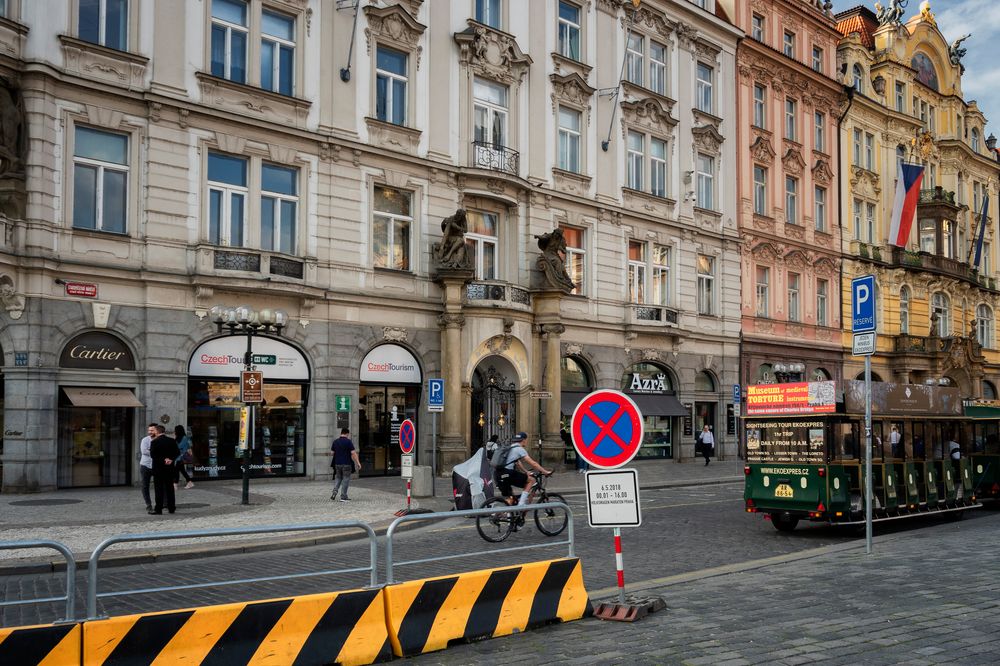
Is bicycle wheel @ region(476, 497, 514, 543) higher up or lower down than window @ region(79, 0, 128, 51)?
lower down

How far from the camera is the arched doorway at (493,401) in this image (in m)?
30.3

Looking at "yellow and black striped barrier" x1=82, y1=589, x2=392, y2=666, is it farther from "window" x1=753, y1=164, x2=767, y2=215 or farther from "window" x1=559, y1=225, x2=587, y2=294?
"window" x1=753, y1=164, x2=767, y2=215

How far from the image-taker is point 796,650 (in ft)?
26.0

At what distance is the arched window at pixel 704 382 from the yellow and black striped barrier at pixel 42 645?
34139 mm

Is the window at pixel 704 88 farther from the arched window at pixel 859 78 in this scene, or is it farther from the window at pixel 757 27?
the arched window at pixel 859 78

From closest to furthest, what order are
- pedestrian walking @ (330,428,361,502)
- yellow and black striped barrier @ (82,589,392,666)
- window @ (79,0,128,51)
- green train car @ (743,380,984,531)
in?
yellow and black striped barrier @ (82,589,392,666)
green train car @ (743,380,984,531)
pedestrian walking @ (330,428,361,502)
window @ (79,0,128,51)

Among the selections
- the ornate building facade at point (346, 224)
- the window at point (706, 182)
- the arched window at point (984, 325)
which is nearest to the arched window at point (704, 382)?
the ornate building facade at point (346, 224)

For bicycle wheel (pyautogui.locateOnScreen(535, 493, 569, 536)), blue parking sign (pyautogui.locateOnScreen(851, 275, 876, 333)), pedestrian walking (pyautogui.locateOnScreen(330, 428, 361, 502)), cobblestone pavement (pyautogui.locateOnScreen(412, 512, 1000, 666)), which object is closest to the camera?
cobblestone pavement (pyautogui.locateOnScreen(412, 512, 1000, 666))

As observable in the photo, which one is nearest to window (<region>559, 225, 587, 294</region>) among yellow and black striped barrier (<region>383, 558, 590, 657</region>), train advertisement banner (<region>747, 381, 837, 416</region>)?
train advertisement banner (<region>747, 381, 837, 416</region>)

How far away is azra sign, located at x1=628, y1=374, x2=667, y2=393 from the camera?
118ft

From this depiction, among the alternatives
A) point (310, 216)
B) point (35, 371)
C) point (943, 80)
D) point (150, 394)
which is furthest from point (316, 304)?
point (943, 80)

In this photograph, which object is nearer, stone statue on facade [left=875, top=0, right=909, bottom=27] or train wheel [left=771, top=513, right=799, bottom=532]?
train wheel [left=771, top=513, right=799, bottom=532]

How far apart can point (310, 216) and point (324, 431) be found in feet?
19.5

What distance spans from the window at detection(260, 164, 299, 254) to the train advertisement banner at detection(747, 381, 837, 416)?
14.0 m
